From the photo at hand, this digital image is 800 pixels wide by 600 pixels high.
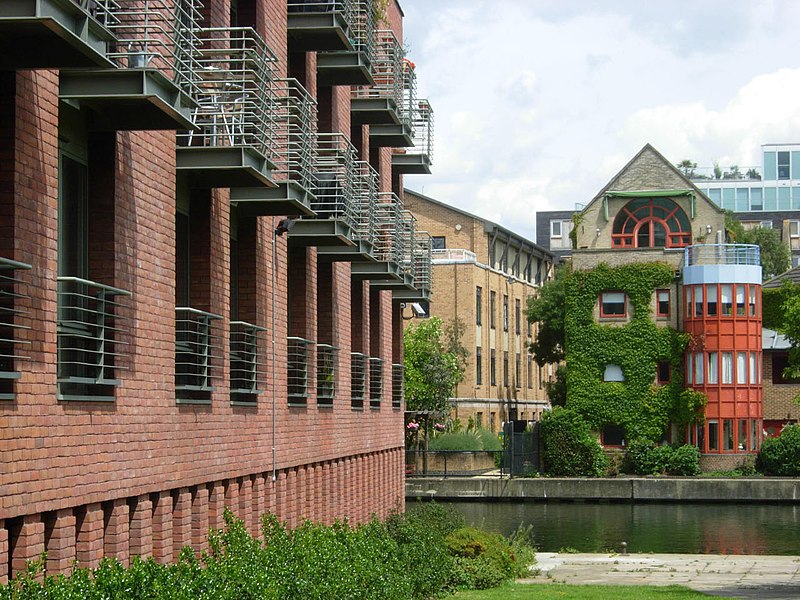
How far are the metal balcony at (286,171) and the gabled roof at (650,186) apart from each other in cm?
4880

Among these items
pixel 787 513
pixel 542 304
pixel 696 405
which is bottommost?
pixel 787 513

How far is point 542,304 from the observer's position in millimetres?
79625

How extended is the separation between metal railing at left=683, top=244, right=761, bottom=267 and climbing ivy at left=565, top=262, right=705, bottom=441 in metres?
1.03

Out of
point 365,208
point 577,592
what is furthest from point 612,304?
point 577,592

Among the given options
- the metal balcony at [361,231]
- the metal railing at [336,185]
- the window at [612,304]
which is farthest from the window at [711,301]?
the metal railing at [336,185]

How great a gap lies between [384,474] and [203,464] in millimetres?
15405

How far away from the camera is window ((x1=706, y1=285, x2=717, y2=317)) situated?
208ft

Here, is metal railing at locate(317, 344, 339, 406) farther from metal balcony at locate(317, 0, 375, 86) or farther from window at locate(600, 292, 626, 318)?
window at locate(600, 292, 626, 318)

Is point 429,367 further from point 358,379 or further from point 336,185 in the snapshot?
point 336,185

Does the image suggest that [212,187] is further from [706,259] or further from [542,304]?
[542,304]

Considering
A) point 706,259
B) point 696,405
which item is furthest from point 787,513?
point 706,259

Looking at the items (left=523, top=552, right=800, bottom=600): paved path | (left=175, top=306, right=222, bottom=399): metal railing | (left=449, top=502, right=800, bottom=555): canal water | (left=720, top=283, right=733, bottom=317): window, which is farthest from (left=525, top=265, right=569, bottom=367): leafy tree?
(left=175, top=306, right=222, bottom=399): metal railing

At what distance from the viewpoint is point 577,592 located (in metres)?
23.5

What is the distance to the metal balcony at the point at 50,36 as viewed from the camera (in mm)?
9570
